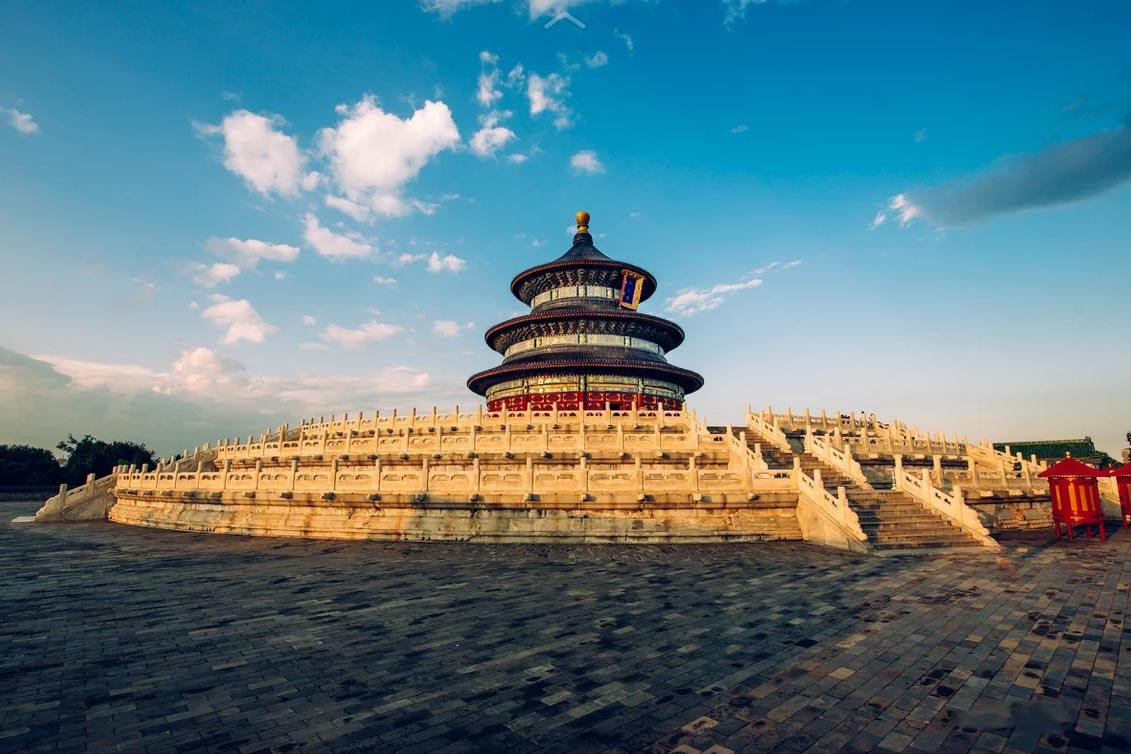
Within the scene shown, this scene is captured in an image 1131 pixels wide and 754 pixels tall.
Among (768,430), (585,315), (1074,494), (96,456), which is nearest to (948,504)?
(1074,494)

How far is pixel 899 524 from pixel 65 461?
72420mm

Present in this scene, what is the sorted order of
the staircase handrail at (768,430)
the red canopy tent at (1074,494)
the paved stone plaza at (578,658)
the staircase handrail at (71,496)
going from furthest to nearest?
the staircase handrail at (71,496)
the staircase handrail at (768,430)
the red canopy tent at (1074,494)
the paved stone plaza at (578,658)

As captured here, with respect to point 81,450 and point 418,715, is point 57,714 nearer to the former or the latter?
point 418,715

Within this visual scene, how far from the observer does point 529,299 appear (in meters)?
55.1

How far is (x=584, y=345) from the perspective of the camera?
46.1m

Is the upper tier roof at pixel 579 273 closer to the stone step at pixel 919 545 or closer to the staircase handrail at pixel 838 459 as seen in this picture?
the staircase handrail at pixel 838 459

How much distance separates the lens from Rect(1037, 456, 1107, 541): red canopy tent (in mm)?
17469

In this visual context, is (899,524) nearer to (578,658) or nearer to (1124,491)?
(1124,491)

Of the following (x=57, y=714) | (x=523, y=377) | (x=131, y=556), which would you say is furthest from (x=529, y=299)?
(x=57, y=714)

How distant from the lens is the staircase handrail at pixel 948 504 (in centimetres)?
1619

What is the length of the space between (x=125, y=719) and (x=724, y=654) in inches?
285

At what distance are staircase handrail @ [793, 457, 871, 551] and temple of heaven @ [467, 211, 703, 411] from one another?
23716 mm

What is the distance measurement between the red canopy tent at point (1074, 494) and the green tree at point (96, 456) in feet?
226

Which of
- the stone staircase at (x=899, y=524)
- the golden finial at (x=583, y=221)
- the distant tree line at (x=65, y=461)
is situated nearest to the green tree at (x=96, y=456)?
the distant tree line at (x=65, y=461)
